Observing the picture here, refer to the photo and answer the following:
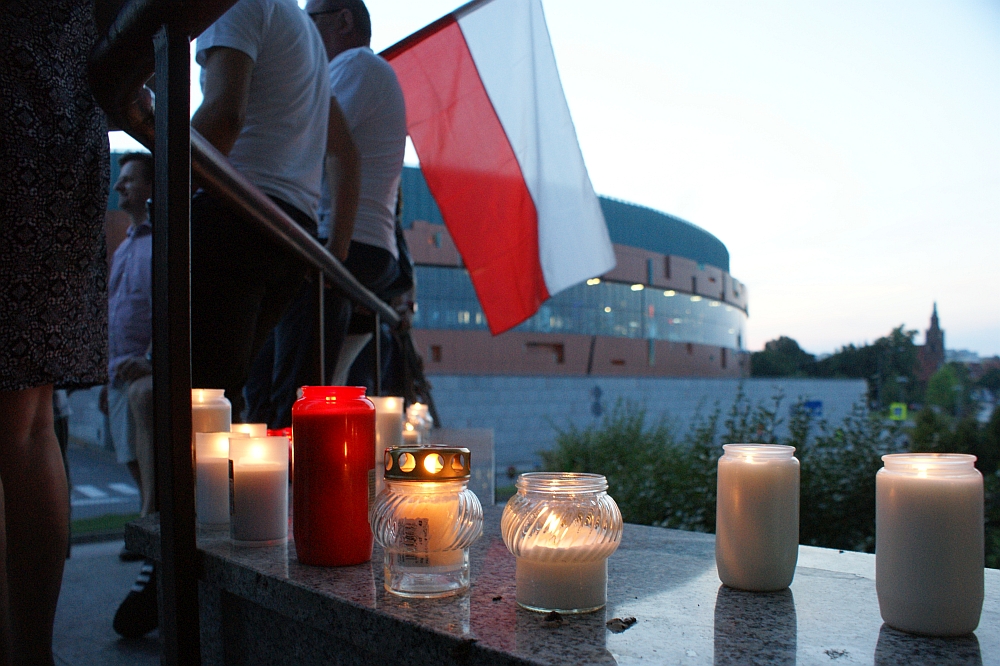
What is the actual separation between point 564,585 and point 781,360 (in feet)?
148

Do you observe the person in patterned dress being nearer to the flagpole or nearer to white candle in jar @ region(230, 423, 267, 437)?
white candle in jar @ region(230, 423, 267, 437)

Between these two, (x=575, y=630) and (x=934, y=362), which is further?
(x=934, y=362)

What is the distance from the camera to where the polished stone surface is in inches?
29.2

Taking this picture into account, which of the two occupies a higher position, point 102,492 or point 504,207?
point 504,207

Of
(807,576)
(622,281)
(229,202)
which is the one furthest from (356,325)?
(622,281)

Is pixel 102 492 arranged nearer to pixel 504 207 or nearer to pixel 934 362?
pixel 504 207

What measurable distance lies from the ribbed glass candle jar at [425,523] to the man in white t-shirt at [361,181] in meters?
1.57

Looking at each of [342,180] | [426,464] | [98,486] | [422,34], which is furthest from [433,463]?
[98,486]

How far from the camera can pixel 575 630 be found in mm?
807

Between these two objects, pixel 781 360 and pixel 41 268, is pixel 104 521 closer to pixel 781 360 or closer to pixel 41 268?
pixel 41 268

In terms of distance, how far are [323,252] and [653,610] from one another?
1.33 meters

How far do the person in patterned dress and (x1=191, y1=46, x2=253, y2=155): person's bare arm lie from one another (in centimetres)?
35

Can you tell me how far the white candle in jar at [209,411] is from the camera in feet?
4.49

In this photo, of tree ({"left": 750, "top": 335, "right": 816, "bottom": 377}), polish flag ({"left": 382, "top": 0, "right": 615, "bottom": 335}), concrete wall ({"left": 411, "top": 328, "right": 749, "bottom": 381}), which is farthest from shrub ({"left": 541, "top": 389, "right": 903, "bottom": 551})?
tree ({"left": 750, "top": 335, "right": 816, "bottom": 377})
